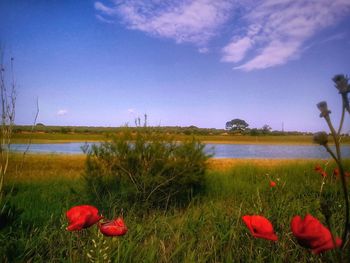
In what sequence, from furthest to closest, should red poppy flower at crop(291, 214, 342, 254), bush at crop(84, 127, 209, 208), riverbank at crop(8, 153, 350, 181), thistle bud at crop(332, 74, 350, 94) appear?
riverbank at crop(8, 153, 350, 181), bush at crop(84, 127, 209, 208), red poppy flower at crop(291, 214, 342, 254), thistle bud at crop(332, 74, 350, 94)

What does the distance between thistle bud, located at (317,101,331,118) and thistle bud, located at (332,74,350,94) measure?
39mm

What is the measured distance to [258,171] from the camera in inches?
493

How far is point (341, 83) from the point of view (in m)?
0.64

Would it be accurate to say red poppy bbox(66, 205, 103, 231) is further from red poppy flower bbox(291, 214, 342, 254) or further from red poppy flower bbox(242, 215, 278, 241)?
red poppy flower bbox(291, 214, 342, 254)

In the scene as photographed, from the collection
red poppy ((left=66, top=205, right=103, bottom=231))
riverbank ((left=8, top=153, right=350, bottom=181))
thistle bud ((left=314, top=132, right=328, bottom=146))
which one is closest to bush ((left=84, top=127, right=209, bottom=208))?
riverbank ((left=8, top=153, right=350, bottom=181))

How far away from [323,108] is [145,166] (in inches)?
249

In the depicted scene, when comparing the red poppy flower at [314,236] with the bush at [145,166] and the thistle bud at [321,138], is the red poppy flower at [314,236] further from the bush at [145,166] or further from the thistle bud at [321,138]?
the bush at [145,166]

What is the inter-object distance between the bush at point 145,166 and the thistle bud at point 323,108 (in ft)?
19.6

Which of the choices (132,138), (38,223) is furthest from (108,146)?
(38,223)

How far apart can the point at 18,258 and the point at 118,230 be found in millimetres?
1211

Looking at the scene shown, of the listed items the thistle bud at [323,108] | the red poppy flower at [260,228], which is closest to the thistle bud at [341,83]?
the thistle bud at [323,108]

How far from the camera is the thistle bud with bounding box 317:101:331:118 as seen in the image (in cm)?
64

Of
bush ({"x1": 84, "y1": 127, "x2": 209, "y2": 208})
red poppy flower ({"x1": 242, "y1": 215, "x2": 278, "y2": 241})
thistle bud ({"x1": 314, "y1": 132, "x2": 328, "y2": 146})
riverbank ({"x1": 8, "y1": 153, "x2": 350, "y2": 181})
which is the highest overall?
thistle bud ({"x1": 314, "y1": 132, "x2": 328, "y2": 146})

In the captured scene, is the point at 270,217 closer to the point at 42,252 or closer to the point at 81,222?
the point at 42,252
